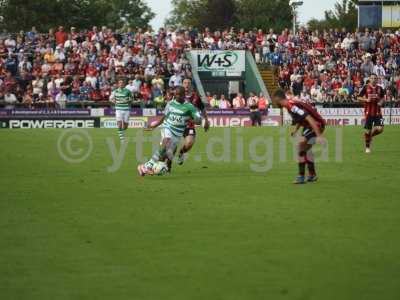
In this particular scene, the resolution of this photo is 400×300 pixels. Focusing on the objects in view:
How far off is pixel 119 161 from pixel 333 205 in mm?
9638

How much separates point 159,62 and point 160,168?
2704 centimetres

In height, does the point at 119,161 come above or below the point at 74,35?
below

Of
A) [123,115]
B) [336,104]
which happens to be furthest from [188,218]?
[336,104]

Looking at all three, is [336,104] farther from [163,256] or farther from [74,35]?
[163,256]

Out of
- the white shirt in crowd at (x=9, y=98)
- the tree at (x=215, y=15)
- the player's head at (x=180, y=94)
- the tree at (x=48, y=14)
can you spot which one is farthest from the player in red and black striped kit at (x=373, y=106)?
the tree at (x=215, y=15)

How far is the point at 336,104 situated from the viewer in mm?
45000

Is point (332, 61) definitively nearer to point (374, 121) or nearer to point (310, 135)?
point (374, 121)

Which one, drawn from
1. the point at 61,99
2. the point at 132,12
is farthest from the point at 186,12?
the point at 61,99

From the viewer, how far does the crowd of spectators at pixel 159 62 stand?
4256 cm

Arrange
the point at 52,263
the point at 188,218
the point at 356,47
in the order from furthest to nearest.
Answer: the point at 356,47 < the point at 188,218 < the point at 52,263

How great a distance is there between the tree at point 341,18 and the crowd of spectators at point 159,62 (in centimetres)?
4951

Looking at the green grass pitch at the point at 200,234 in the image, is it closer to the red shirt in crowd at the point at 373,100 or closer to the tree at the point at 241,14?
the red shirt in crowd at the point at 373,100

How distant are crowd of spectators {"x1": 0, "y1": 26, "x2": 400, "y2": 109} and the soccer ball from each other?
77.9 feet

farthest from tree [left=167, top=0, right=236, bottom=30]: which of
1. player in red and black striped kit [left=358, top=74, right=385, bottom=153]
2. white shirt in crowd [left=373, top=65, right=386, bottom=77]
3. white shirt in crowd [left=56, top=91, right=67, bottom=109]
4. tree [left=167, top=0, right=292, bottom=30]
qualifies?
player in red and black striped kit [left=358, top=74, right=385, bottom=153]
